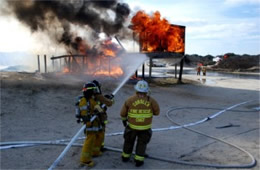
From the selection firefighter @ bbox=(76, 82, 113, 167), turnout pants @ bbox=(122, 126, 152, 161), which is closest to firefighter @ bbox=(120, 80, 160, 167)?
turnout pants @ bbox=(122, 126, 152, 161)

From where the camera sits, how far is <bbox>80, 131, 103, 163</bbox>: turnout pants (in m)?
4.15

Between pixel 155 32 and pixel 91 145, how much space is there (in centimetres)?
1473

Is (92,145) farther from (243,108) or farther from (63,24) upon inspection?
(63,24)

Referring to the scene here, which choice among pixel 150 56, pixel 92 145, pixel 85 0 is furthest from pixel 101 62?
pixel 92 145

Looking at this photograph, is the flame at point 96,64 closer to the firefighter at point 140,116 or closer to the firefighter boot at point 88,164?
the firefighter at point 140,116

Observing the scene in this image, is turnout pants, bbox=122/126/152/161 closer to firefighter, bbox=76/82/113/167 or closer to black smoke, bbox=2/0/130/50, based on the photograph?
firefighter, bbox=76/82/113/167

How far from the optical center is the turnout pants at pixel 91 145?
415cm

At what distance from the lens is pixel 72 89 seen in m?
10.7

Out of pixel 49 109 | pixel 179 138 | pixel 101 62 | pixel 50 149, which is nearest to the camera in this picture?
pixel 50 149

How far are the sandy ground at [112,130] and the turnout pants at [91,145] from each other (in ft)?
0.62

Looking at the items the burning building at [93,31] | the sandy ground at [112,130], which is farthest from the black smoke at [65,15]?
the sandy ground at [112,130]

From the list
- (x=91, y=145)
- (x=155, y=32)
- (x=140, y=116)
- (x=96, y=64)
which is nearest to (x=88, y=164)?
(x=91, y=145)

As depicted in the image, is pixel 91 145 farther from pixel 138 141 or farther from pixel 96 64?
pixel 96 64

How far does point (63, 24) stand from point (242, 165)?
18083 millimetres
